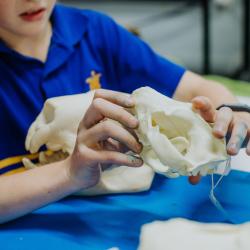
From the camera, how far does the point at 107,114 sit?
574 mm

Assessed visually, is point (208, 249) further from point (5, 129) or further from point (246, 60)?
point (246, 60)

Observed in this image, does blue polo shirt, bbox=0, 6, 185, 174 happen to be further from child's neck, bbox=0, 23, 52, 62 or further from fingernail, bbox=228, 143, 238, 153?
fingernail, bbox=228, 143, 238, 153

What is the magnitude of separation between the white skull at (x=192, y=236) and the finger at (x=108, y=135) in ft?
0.31

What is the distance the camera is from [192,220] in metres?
0.60

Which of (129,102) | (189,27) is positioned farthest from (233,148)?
(189,27)

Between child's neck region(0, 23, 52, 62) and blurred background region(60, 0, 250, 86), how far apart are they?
5.35 feet

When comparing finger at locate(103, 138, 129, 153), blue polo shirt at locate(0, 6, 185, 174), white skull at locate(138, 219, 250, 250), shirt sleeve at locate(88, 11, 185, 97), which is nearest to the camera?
white skull at locate(138, 219, 250, 250)

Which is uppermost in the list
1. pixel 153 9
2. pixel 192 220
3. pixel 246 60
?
pixel 192 220

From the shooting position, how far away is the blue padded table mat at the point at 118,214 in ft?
1.91

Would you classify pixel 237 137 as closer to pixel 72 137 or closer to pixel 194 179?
pixel 194 179

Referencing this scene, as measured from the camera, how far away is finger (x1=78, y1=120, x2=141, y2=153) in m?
0.57

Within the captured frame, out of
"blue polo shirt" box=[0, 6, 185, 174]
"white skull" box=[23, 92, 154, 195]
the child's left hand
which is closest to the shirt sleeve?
"blue polo shirt" box=[0, 6, 185, 174]

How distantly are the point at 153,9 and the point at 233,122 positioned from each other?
201 cm

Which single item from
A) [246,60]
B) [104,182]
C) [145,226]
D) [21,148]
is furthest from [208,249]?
[246,60]
